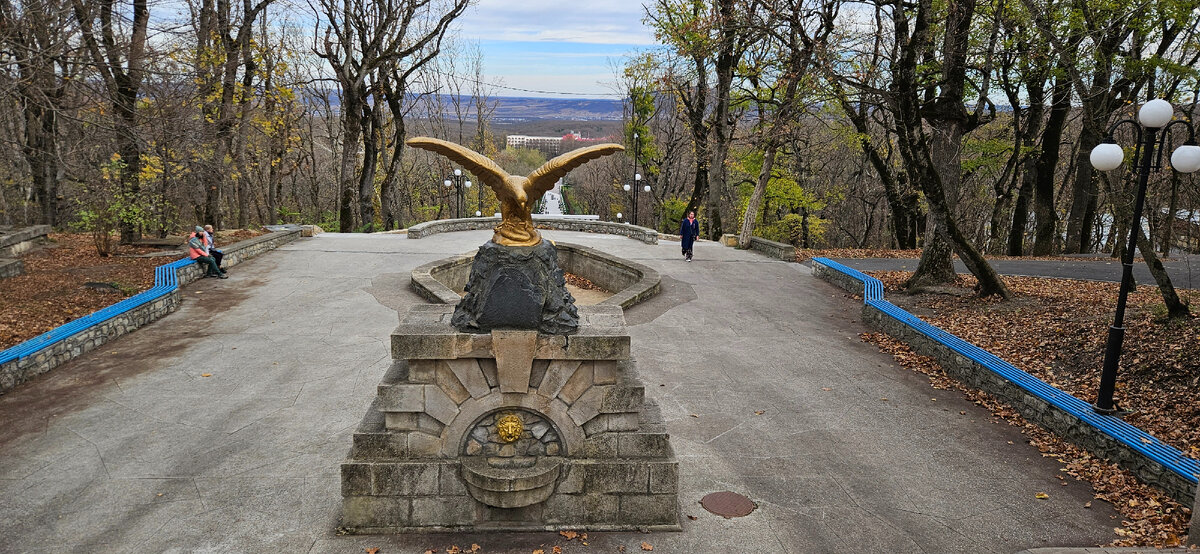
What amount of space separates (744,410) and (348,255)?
1416 cm

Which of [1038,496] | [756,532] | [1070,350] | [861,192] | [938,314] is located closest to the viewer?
[756,532]

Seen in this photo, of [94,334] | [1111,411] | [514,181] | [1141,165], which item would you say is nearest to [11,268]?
[94,334]

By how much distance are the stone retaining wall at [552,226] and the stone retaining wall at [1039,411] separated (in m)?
12.4

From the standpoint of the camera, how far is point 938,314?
494 inches

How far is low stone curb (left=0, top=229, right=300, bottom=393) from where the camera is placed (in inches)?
340

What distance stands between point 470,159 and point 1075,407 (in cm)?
754

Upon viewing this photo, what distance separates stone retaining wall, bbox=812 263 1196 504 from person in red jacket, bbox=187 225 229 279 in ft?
49.3

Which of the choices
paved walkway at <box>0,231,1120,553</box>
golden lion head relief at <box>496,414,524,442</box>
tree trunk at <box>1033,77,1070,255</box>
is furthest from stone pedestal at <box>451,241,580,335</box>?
tree trunk at <box>1033,77,1070,255</box>

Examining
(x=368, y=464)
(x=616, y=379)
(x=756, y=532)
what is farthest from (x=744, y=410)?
(x=368, y=464)

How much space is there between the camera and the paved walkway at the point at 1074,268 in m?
15.8

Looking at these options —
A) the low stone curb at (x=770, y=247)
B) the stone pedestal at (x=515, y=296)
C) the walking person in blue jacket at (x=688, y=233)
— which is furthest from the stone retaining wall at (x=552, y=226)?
the stone pedestal at (x=515, y=296)

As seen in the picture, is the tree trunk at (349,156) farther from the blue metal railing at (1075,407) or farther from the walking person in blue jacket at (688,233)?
the blue metal railing at (1075,407)

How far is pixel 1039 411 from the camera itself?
7914 mm

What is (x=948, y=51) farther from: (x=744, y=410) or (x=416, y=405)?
(x=416, y=405)
